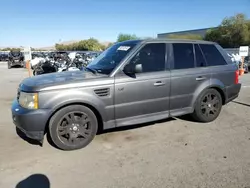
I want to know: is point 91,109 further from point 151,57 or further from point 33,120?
point 151,57

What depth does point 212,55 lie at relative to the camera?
5762 mm

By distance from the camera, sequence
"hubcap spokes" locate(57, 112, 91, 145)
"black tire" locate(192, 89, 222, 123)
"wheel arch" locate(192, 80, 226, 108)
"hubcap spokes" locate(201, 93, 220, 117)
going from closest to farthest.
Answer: "hubcap spokes" locate(57, 112, 91, 145), "wheel arch" locate(192, 80, 226, 108), "black tire" locate(192, 89, 222, 123), "hubcap spokes" locate(201, 93, 220, 117)

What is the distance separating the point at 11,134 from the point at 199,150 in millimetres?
3576

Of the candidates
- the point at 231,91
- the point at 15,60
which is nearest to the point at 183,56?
the point at 231,91

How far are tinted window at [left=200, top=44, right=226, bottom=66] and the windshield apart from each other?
1664 mm

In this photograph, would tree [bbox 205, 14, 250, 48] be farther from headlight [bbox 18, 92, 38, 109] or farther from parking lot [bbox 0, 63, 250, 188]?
headlight [bbox 18, 92, 38, 109]

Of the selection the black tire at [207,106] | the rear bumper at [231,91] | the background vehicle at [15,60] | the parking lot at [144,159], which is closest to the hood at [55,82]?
the parking lot at [144,159]

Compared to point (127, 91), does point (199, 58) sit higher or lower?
higher

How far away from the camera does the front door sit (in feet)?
15.1

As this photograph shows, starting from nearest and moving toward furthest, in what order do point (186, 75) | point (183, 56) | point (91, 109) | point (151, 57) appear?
point (91, 109) → point (151, 57) → point (186, 75) → point (183, 56)

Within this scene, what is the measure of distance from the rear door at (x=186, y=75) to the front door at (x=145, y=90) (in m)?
0.19

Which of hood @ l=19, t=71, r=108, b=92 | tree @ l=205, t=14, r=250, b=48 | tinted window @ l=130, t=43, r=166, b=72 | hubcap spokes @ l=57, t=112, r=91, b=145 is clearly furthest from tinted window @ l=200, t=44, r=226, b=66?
tree @ l=205, t=14, r=250, b=48

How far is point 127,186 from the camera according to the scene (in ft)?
10.6

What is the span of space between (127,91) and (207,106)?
2.08 metres
